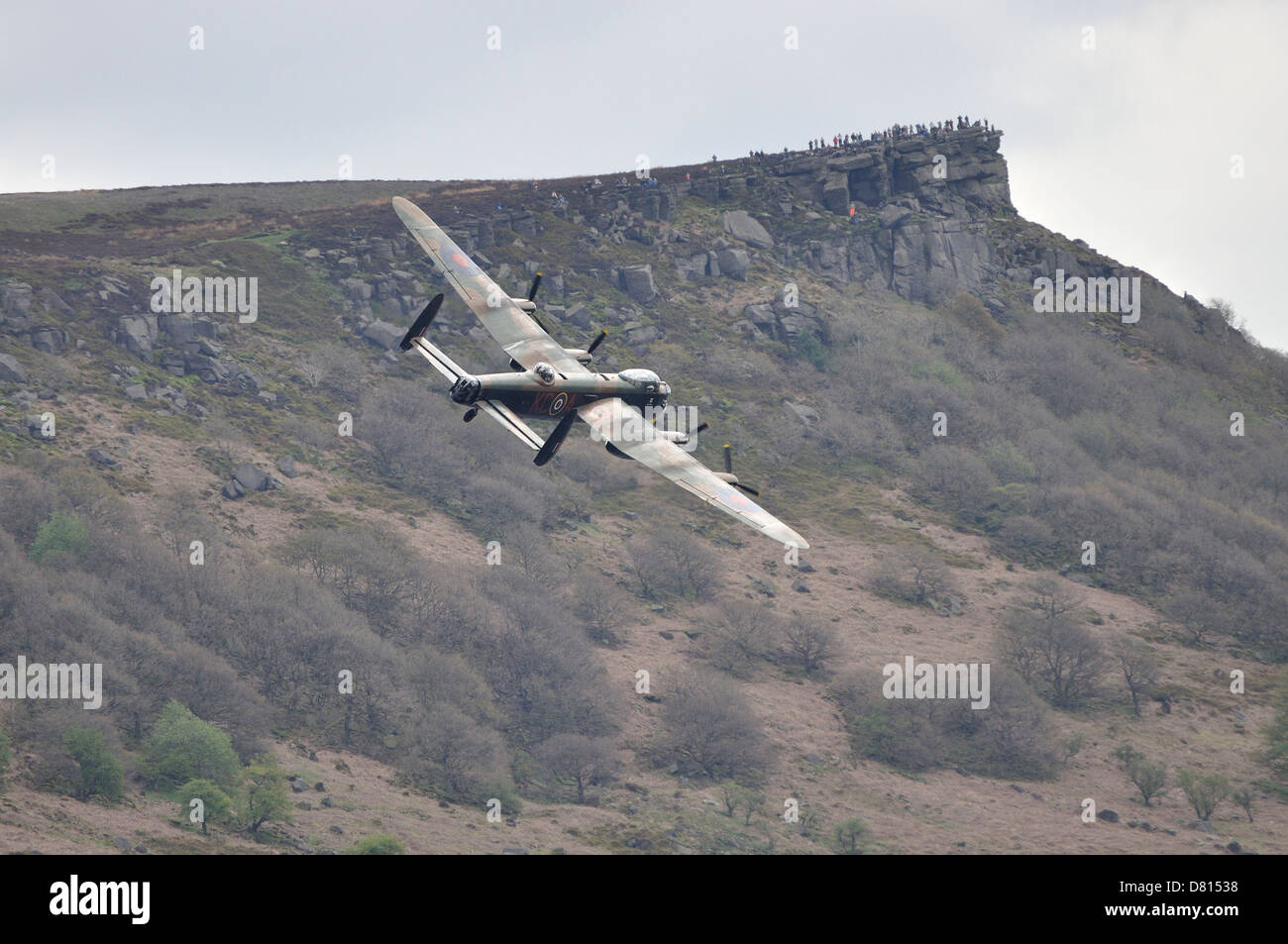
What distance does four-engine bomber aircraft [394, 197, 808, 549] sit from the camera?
207ft

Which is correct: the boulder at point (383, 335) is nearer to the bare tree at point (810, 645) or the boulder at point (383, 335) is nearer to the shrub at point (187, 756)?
the bare tree at point (810, 645)

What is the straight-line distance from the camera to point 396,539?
369ft

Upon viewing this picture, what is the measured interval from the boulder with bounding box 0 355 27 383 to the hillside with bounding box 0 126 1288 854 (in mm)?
245

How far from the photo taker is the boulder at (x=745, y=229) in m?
164

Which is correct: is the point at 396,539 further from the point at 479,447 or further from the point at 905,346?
the point at 905,346

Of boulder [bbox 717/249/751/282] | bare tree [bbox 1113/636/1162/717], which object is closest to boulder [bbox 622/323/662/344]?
boulder [bbox 717/249/751/282]

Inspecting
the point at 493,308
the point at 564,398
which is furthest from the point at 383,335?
the point at 564,398

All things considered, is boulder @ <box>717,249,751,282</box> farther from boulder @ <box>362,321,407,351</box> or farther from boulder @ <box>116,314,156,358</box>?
boulder @ <box>116,314,156,358</box>

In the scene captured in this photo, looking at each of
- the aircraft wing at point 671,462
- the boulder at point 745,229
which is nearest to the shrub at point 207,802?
the aircraft wing at point 671,462

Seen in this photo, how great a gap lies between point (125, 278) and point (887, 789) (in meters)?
76.1

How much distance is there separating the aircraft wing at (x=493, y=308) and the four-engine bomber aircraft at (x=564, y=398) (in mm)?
49

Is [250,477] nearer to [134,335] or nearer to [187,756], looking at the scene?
[134,335]
